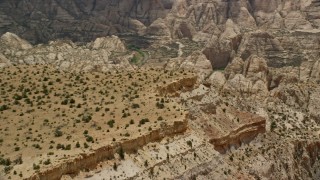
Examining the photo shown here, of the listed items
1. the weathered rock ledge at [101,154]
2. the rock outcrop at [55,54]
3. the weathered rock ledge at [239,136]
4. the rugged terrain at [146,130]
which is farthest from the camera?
the rock outcrop at [55,54]

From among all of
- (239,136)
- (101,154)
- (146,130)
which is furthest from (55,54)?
(101,154)

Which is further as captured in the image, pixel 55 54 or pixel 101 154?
pixel 55 54

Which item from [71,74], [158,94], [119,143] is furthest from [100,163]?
[71,74]

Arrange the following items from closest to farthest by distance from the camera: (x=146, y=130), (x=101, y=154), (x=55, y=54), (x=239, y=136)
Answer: (x=101, y=154) → (x=146, y=130) → (x=239, y=136) → (x=55, y=54)

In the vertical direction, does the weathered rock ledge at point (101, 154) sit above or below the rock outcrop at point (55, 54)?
above

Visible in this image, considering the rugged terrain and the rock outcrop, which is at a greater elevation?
the rugged terrain

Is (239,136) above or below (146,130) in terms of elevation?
below

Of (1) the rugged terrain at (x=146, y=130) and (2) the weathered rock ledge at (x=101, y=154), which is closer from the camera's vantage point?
(2) the weathered rock ledge at (x=101, y=154)

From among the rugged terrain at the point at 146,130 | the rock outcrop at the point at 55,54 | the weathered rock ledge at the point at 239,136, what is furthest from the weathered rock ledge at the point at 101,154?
the rock outcrop at the point at 55,54

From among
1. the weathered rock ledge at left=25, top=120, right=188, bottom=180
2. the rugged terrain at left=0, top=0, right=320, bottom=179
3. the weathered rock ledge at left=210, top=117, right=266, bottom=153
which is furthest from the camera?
the weathered rock ledge at left=210, top=117, right=266, bottom=153

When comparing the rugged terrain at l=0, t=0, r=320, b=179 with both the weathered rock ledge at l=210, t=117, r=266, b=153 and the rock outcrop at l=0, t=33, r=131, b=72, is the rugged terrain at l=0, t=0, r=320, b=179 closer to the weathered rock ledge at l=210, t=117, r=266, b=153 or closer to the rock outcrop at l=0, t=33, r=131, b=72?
the weathered rock ledge at l=210, t=117, r=266, b=153

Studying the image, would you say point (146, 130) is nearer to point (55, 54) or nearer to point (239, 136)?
point (239, 136)

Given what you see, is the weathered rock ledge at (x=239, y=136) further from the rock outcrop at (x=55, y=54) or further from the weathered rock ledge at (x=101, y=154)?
the rock outcrop at (x=55, y=54)

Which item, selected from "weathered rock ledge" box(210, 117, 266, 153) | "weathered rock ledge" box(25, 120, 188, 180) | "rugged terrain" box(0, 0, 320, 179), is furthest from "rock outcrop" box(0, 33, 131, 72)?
"weathered rock ledge" box(25, 120, 188, 180)
